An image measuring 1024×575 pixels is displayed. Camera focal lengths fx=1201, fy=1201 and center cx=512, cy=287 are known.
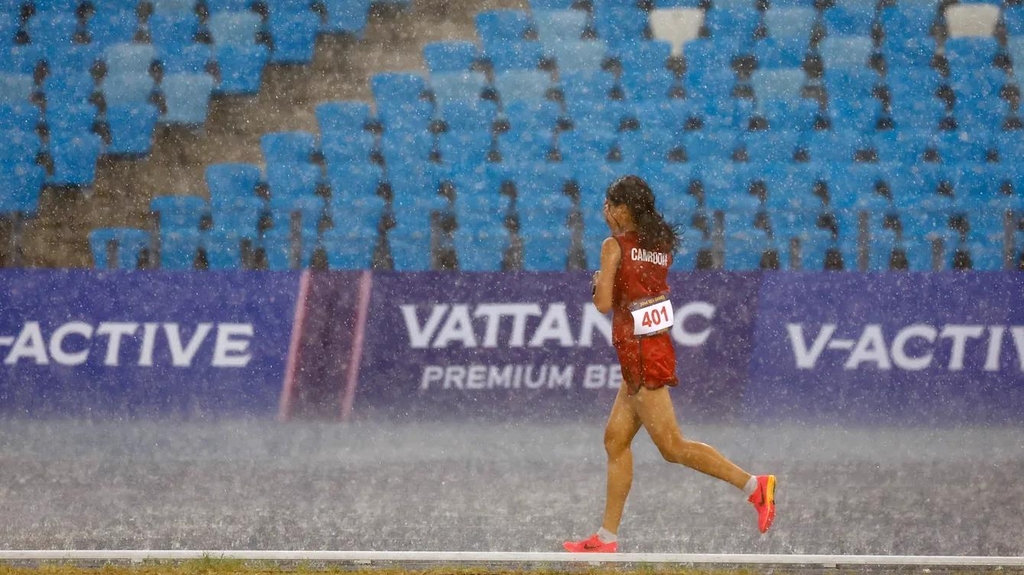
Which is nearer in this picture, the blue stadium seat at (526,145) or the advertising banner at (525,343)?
the advertising banner at (525,343)

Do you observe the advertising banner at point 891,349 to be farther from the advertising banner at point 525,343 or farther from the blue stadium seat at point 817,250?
the blue stadium seat at point 817,250

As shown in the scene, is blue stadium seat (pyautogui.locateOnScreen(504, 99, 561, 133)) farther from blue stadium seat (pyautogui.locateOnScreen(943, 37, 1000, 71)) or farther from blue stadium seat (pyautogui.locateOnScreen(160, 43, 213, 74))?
blue stadium seat (pyautogui.locateOnScreen(943, 37, 1000, 71))

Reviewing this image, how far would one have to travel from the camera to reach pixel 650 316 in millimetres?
4586

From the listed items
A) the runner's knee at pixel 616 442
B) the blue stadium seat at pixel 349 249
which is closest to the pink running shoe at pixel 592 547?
the runner's knee at pixel 616 442

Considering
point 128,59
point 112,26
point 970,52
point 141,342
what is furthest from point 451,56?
point 970,52

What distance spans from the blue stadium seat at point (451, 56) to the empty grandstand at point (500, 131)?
0.06ft

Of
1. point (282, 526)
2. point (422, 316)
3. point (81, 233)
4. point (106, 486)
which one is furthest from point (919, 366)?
point (81, 233)

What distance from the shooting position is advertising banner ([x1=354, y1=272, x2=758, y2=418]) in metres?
7.03

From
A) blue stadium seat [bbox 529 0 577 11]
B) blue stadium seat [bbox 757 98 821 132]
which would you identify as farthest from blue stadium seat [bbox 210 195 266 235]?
blue stadium seat [bbox 757 98 821 132]

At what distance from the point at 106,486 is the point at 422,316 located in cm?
199

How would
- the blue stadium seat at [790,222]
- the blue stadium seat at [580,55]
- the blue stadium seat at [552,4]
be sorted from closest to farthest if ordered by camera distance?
the blue stadium seat at [790,222] < the blue stadium seat at [580,55] < the blue stadium seat at [552,4]

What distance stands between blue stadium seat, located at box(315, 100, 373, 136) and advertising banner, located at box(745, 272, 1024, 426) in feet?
13.1

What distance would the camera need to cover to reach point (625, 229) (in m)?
4.63

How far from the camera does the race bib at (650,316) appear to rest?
458cm
